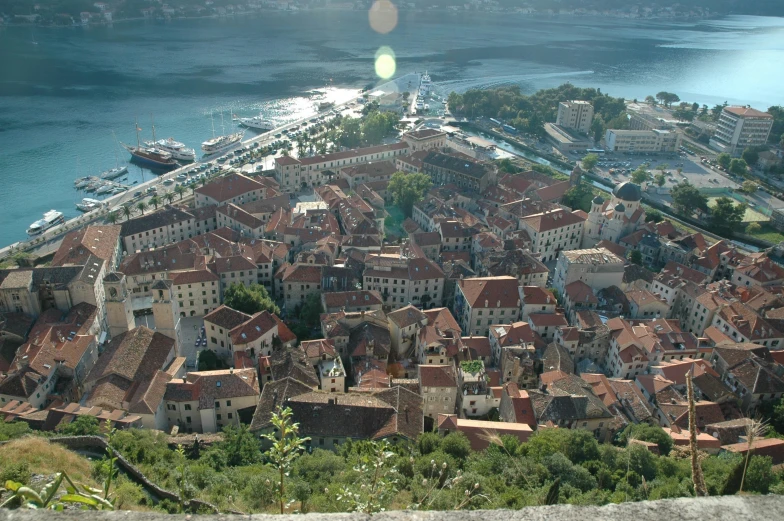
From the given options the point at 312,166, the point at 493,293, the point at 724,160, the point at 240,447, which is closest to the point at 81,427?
the point at 240,447

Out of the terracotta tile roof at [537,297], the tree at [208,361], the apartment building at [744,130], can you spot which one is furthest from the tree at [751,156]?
the tree at [208,361]

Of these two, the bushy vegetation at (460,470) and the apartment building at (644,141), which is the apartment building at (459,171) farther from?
the bushy vegetation at (460,470)

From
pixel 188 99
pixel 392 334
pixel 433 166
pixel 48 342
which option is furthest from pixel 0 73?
pixel 392 334

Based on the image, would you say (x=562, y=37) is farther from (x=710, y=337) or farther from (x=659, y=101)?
(x=710, y=337)

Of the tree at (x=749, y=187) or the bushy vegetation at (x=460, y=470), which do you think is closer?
the bushy vegetation at (x=460, y=470)

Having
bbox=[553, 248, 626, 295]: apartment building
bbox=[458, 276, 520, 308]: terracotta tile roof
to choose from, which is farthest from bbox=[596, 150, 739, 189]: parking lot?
bbox=[458, 276, 520, 308]: terracotta tile roof

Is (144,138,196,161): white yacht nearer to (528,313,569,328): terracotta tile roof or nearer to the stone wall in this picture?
(528,313,569,328): terracotta tile roof
